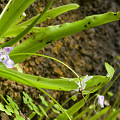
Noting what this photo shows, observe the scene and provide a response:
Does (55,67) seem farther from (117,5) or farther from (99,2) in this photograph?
(117,5)

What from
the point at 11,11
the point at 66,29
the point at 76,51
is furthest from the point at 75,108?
the point at 76,51

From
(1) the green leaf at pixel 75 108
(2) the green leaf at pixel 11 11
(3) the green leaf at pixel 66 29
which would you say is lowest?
(1) the green leaf at pixel 75 108

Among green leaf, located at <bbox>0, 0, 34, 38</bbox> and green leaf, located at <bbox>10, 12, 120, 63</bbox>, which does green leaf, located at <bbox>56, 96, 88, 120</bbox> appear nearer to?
green leaf, located at <bbox>10, 12, 120, 63</bbox>

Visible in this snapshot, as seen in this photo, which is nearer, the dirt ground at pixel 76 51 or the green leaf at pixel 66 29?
the green leaf at pixel 66 29

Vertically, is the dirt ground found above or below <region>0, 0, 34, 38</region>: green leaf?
below

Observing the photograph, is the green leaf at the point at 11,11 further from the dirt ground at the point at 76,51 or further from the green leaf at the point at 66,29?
the dirt ground at the point at 76,51

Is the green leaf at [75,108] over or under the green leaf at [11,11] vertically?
under

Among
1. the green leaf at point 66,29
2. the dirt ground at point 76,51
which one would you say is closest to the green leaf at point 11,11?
the green leaf at point 66,29

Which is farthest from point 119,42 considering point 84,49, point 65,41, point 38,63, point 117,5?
point 38,63

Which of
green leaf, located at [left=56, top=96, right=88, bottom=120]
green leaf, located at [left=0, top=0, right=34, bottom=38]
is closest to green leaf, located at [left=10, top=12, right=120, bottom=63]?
green leaf, located at [left=0, top=0, right=34, bottom=38]
